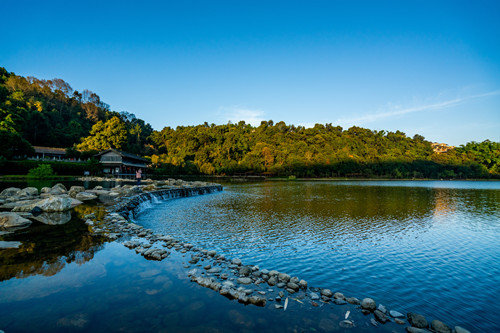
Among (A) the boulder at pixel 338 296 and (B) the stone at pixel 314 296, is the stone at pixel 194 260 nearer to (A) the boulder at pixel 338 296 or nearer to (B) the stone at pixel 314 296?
(B) the stone at pixel 314 296

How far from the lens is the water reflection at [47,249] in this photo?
6.23 meters

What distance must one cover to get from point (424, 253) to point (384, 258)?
1.84m

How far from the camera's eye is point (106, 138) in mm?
60156

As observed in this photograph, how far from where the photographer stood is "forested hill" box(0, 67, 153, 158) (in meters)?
43.9

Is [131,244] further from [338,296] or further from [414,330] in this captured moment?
[414,330]

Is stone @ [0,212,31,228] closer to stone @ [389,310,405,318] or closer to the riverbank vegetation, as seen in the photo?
stone @ [389,310,405,318]

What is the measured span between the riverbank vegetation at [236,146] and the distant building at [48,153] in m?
Answer: 2.03

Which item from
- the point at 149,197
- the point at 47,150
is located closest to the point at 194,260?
the point at 149,197

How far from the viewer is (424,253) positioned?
29.3 ft

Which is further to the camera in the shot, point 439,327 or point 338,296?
point 338,296

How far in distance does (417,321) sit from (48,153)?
6622cm

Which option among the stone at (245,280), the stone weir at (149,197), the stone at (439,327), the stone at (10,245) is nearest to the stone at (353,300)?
the stone at (439,327)

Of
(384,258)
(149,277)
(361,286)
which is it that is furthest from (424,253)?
(149,277)

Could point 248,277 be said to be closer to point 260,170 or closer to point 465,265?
point 465,265
